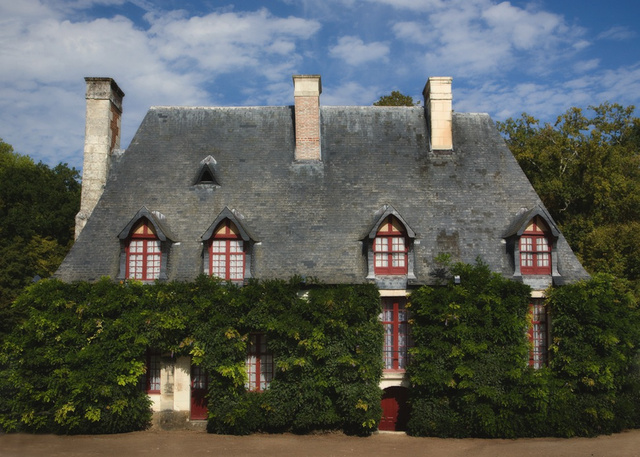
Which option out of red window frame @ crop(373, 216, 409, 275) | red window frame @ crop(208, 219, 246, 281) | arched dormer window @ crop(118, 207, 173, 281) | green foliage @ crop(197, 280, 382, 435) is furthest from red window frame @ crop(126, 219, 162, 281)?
red window frame @ crop(373, 216, 409, 275)

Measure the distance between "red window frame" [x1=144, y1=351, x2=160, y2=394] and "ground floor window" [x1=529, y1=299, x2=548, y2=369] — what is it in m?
11.4

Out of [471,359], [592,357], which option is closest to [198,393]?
[471,359]

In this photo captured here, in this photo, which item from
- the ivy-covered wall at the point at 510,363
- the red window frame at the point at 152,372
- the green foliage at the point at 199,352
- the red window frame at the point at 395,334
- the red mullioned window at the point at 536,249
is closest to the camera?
the green foliage at the point at 199,352

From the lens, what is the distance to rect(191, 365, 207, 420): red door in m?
16.5

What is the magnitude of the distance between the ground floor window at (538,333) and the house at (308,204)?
53 mm

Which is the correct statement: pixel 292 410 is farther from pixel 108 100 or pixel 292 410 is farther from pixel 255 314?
pixel 108 100

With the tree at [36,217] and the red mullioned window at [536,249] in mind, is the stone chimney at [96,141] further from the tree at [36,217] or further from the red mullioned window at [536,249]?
the red mullioned window at [536,249]

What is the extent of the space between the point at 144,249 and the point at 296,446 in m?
7.45

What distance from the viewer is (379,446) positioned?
14.9 m

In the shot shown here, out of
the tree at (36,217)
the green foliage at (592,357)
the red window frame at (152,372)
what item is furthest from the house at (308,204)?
the tree at (36,217)

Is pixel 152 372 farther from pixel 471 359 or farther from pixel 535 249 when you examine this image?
pixel 535 249

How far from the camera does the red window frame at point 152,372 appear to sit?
1661 centimetres

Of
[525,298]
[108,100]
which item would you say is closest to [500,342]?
[525,298]

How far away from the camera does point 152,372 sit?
54.6 feet
